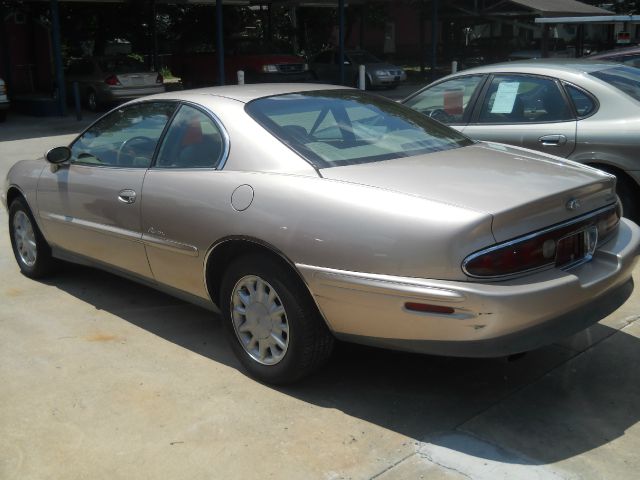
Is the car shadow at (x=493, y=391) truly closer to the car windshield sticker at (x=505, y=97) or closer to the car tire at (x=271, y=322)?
the car tire at (x=271, y=322)

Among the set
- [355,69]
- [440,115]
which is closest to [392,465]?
[440,115]

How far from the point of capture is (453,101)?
6996 millimetres

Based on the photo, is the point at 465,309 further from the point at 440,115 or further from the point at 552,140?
the point at 440,115

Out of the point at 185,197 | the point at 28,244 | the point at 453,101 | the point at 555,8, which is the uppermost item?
the point at 555,8

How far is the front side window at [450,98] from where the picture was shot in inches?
270

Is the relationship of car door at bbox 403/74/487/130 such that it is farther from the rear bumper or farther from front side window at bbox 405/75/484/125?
the rear bumper

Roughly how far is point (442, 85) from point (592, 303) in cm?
385

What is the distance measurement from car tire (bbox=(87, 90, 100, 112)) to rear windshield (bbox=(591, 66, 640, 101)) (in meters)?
15.9

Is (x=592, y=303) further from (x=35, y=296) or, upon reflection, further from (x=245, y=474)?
(x=35, y=296)

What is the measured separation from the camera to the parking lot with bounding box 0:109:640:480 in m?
3.30

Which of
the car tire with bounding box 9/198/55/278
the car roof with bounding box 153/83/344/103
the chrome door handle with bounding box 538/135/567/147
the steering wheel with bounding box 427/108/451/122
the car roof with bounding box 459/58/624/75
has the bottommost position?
the car tire with bounding box 9/198/55/278

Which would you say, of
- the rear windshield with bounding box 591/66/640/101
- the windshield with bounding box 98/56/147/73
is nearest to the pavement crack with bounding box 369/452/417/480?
the rear windshield with bounding box 591/66/640/101

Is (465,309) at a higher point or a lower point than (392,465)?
higher

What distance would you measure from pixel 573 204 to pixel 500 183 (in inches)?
13.9
